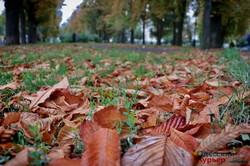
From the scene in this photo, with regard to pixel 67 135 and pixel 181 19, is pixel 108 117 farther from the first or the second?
pixel 181 19

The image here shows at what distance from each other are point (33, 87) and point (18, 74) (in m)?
0.91

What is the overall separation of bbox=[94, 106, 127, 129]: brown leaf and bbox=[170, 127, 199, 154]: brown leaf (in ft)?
0.92

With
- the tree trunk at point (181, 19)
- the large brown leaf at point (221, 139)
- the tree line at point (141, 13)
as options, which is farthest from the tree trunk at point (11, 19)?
the tree trunk at point (181, 19)

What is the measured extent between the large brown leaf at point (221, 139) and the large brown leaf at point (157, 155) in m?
0.11

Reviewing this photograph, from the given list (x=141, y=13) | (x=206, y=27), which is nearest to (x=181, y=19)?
(x=141, y=13)

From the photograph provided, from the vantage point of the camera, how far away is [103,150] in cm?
72

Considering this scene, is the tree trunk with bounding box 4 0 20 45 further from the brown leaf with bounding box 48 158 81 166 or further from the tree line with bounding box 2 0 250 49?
the brown leaf with bounding box 48 158 81 166

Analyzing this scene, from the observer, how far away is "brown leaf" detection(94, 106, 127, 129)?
100 cm

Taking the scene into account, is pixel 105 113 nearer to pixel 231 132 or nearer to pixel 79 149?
pixel 79 149

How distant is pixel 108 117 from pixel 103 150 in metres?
0.32

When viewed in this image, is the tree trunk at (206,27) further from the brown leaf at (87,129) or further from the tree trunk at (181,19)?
the brown leaf at (87,129)

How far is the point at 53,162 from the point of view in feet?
2.28

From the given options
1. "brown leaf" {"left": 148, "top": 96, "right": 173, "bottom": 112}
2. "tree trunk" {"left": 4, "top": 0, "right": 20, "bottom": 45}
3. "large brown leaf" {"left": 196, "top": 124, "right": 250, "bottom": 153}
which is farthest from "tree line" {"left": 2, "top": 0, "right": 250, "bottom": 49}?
"large brown leaf" {"left": 196, "top": 124, "right": 250, "bottom": 153}

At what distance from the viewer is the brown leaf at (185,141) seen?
2.73 ft
